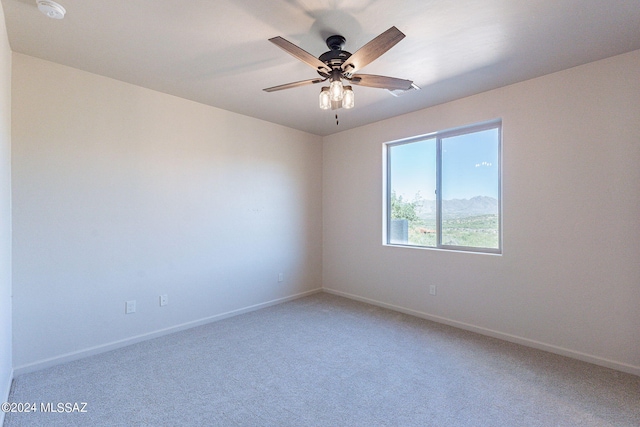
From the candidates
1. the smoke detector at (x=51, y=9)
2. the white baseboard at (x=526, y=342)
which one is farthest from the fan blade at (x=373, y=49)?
the white baseboard at (x=526, y=342)

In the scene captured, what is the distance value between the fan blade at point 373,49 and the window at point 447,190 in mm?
2000

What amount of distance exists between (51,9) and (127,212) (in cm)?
168

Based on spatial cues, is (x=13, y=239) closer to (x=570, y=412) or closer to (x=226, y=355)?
(x=226, y=355)

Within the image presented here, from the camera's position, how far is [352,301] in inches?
169

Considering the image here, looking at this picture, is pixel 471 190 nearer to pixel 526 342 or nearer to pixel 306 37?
pixel 526 342

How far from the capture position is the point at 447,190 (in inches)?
141

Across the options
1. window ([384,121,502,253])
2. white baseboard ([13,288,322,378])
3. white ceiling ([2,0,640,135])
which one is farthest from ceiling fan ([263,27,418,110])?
white baseboard ([13,288,322,378])

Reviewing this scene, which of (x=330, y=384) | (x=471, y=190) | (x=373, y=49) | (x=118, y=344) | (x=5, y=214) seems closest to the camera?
(x=373, y=49)

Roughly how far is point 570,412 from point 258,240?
3.33 metres

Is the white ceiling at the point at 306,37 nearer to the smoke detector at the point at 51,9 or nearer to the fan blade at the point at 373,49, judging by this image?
the smoke detector at the point at 51,9

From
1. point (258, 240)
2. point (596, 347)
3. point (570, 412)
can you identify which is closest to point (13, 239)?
point (258, 240)

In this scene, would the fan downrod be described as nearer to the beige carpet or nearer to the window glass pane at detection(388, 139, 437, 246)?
the window glass pane at detection(388, 139, 437, 246)

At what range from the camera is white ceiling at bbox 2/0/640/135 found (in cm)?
184

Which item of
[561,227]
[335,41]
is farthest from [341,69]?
[561,227]
